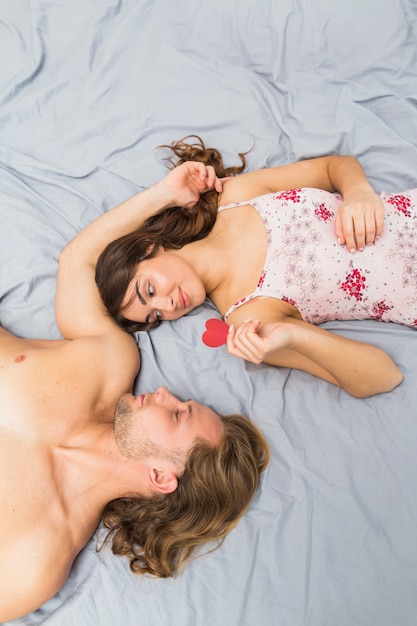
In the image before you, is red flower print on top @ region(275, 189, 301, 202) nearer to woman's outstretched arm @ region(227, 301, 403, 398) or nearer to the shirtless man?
woman's outstretched arm @ region(227, 301, 403, 398)

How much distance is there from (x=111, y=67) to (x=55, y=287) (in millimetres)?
964

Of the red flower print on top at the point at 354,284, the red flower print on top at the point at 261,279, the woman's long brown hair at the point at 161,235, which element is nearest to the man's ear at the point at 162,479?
the woman's long brown hair at the point at 161,235

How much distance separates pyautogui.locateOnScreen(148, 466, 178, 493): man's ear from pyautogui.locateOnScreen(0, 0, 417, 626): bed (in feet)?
0.77

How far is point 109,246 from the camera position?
1853 millimetres

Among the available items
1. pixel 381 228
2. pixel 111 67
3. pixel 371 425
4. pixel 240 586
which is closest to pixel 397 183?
pixel 381 228

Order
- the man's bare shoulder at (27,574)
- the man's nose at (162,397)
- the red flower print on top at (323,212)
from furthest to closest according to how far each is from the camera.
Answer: the red flower print on top at (323,212) → the man's nose at (162,397) → the man's bare shoulder at (27,574)

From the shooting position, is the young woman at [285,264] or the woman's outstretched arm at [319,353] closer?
the woman's outstretched arm at [319,353]

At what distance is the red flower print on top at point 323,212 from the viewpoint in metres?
Answer: 1.84

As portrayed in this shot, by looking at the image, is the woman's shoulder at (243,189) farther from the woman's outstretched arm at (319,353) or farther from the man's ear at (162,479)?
the man's ear at (162,479)

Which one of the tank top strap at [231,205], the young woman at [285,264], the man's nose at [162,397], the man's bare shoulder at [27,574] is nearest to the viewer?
the man's bare shoulder at [27,574]

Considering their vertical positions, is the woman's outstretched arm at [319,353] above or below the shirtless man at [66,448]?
above

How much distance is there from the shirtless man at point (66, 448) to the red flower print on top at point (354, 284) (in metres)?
0.60

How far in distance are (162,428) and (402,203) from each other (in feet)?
3.63

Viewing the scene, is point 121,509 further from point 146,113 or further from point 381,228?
point 146,113
